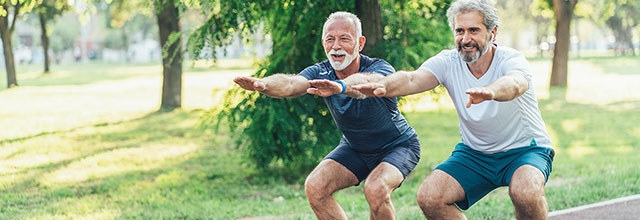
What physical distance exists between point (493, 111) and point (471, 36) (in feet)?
1.64

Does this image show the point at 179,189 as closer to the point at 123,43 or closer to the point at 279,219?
the point at 279,219

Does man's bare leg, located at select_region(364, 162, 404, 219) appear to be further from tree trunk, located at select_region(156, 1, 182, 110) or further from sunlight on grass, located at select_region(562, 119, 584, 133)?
tree trunk, located at select_region(156, 1, 182, 110)

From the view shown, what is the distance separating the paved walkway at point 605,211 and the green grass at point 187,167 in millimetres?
335

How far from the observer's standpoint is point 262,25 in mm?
10953

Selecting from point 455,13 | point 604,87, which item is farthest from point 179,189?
point 604,87

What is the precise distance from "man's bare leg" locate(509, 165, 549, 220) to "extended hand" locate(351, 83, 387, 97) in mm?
1061

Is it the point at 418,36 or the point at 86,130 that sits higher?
the point at 418,36

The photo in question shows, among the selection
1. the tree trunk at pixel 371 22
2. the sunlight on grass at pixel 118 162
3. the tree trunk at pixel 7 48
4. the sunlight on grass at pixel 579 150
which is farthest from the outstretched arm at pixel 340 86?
the tree trunk at pixel 7 48

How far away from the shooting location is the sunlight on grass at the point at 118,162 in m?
11.5

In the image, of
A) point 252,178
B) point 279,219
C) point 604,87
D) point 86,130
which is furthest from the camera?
point 604,87

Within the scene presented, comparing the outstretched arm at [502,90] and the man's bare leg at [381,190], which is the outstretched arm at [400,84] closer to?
the outstretched arm at [502,90]

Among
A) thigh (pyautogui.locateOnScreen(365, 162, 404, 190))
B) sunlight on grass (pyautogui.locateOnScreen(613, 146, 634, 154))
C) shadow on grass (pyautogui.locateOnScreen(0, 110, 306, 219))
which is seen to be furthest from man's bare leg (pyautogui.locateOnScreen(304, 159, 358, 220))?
sunlight on grass (pyautogui.locateOnScreen(613, 146, 634, 154))

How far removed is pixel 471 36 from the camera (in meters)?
5.10

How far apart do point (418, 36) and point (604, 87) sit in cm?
2073
